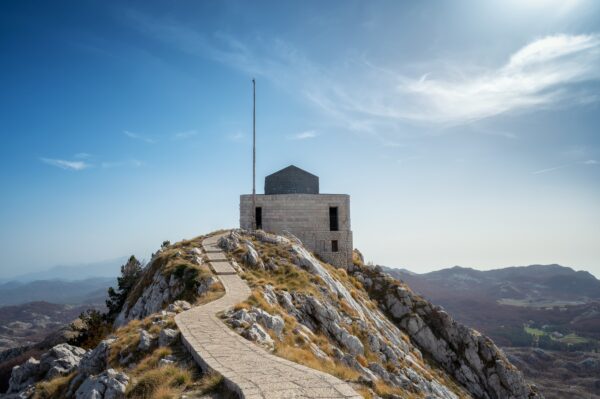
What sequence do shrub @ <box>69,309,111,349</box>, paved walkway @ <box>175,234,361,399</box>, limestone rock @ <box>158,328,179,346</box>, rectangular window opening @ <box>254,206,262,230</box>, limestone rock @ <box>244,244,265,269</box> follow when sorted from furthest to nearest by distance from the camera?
1. rectangular window opening @ <box>254,206,262,230</box>
2. limestone rock @ <box>244,244,265,269</box>
3. shrub @ <box>69,309,111,349</box>
4. limestone rock @ <box>158,328,179,346</box>
5. paved walkway @ <box>175,234,361,399</box>

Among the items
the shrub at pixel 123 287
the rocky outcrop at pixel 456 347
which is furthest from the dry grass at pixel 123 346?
the rocky outcrop at pixel 456 347

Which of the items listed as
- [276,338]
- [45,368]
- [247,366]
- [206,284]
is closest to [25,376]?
[45,368]

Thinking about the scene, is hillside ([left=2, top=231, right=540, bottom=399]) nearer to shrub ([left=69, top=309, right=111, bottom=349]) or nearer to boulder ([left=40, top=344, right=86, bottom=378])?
boulder ([left=40, top=344, right=86, bottom=378])

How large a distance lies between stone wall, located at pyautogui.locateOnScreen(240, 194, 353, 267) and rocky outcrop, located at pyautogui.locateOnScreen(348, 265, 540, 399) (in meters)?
6.28

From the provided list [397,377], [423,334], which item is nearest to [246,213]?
[423,334]

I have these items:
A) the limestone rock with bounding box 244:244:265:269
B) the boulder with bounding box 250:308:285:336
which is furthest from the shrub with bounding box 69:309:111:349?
the boulder with bounding box 250:308:285:336

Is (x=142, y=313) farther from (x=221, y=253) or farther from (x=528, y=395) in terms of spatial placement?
(x=528, y=395)

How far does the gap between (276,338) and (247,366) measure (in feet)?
17.4

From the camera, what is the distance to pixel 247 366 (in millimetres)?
10055

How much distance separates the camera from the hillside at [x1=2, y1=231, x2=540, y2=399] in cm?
1073

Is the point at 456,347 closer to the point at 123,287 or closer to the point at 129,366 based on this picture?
the point at 129,366

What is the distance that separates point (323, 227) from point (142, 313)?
71.0ft

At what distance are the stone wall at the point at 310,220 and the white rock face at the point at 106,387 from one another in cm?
3002

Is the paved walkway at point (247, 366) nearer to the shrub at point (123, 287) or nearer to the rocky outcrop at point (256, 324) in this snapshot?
the rocky outcrop at point (256, 324)
